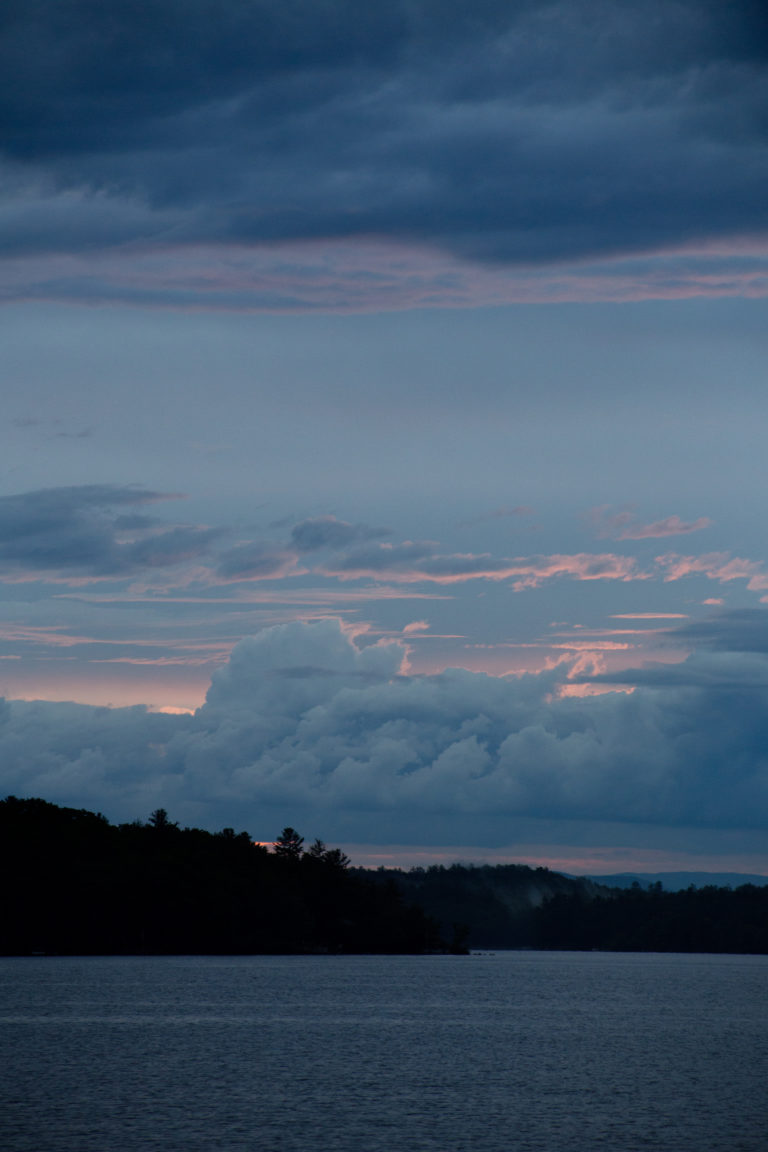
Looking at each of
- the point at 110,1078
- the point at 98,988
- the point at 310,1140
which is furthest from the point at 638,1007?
the point at 310,1140

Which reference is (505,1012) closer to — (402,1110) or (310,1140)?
(402,1110)

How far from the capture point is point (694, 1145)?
186ft

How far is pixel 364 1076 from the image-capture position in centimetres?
7906

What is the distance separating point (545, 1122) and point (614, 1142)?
652 cm

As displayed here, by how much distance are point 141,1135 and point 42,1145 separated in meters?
4.78

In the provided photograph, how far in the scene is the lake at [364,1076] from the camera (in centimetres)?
5762

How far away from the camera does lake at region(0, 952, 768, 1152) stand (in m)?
57.6

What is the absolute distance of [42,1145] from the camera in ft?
173

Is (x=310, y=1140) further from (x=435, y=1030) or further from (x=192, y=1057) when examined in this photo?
(x=435, y=1030)

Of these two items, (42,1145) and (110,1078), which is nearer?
(42,1145)

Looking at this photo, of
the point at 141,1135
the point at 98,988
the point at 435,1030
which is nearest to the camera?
the point at 141,1135

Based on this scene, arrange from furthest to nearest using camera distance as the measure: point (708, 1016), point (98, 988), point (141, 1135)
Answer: point (98, 988)
point (708, 1016)
point (141, 1135)

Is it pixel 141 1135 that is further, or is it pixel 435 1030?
pixel 435 1030

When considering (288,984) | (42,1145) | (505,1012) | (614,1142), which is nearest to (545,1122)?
(614,1142)
